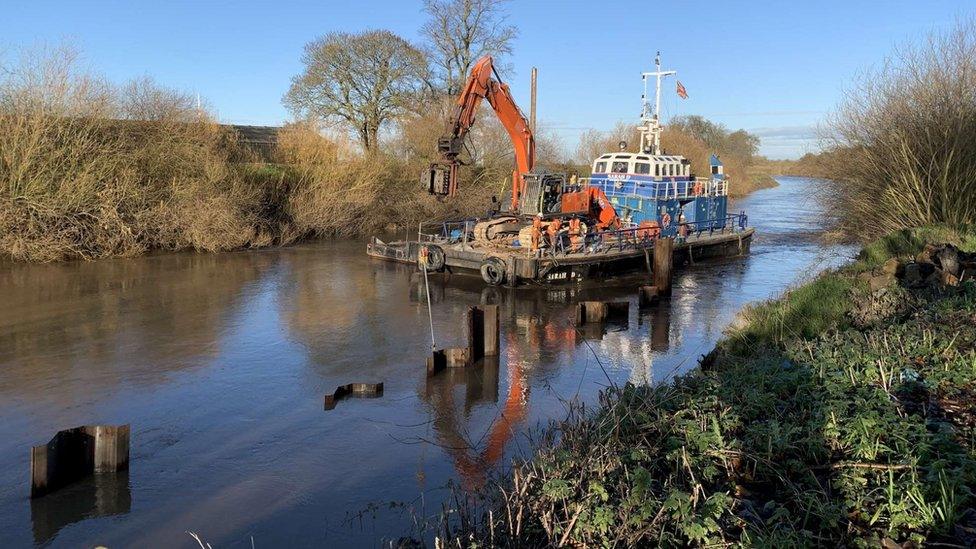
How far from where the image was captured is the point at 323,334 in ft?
43.5

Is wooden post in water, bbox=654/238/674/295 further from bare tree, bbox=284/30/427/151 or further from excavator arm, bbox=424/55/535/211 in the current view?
bare tree, bbox=284/30/427/151

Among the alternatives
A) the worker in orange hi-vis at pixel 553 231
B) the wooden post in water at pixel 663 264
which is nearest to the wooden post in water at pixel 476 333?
the worker in orange hi-vis at pixel 553 231

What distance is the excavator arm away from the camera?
1749 centimetres

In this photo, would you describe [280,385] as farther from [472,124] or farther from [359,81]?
[359,81]

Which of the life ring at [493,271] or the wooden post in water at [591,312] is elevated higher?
the life ring at [493,271]

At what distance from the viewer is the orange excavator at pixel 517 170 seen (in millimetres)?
17798

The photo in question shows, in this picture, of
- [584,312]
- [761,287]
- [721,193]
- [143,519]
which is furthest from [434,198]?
[143,519]

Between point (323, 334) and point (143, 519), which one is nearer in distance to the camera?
point (143, 519)

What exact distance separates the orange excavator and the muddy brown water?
8.32 feet

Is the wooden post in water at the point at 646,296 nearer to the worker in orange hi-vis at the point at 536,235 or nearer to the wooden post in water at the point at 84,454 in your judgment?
the worker in orange hi-vis at the point at 536,235

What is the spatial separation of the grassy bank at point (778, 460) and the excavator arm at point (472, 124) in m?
11.7

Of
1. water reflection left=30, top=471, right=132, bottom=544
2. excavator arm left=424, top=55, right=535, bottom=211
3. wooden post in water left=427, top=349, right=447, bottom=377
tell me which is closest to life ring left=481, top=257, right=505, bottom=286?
excavator arm left=424, top=55, right=535, bottom=211

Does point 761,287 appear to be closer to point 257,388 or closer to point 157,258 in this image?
point 257,388

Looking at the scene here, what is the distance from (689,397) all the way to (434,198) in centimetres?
2765
